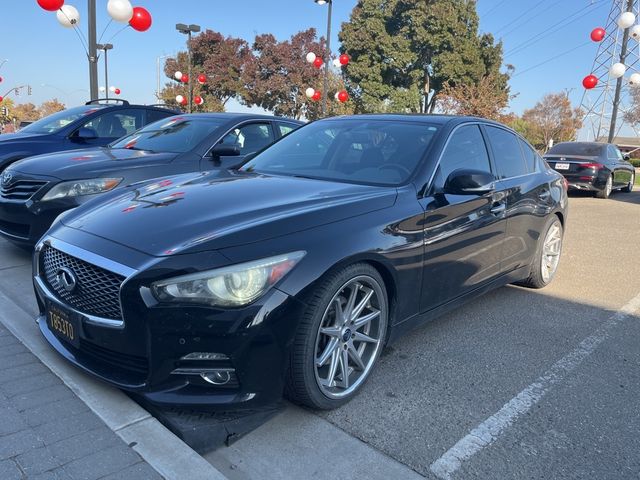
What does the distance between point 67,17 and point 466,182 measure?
12.3 m

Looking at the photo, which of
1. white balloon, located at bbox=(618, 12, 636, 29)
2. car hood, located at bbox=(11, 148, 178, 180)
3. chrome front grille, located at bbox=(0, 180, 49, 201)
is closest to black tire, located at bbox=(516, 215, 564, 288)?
car hood, located at bbox=(11, 148, 178, 180)

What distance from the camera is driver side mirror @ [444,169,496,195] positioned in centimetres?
321

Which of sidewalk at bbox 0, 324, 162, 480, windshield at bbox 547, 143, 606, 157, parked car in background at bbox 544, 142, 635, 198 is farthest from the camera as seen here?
windshield at bbox 547, 143, 606, 157

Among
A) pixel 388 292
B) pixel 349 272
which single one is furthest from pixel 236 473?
pixel 388 292

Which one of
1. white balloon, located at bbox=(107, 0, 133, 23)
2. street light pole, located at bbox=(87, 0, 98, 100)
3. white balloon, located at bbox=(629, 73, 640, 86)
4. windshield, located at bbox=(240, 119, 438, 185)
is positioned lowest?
windshield, located at bbox=(240, 119, 438, 185)

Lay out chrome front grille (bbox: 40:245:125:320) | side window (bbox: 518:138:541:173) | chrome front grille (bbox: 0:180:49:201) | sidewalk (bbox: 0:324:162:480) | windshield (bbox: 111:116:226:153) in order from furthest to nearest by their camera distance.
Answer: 1. windshield (bbox: 111:116:226:153)
2. side window (bbox: 518:138:541:173)
3. chrome front grille (bbox: 0:180:49:201)
4. chrome front grille (bbox: 40:245:125:320)
5. sidewalk (bbox: 0:324:162:480)

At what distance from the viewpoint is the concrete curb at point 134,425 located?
207 centimetres

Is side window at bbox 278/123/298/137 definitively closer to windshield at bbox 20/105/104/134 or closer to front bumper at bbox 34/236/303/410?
windshield at bbox 20/105/104/134

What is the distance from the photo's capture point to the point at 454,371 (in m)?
3.23

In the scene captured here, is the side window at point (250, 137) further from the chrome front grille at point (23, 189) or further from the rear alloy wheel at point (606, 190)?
the rear alloy wheel at point (606, 190)

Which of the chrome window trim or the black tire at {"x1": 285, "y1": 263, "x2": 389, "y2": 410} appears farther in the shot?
the black tire at {"x1": 285, "y1": 263, "x2": 389, "y2": 410}

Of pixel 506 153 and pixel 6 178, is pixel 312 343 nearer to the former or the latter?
pixel 506 153

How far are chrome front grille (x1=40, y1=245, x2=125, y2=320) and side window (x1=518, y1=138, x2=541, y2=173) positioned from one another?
374 centimetres

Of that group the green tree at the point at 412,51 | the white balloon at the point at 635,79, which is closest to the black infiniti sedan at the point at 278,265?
the white balloon at the point at 635,79
